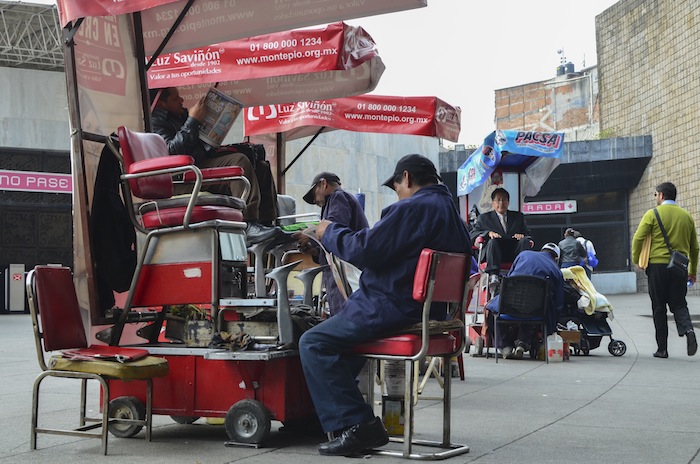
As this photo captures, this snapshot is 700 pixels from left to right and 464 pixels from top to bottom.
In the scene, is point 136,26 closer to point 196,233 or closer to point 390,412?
point 196,233

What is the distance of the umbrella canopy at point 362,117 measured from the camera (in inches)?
499

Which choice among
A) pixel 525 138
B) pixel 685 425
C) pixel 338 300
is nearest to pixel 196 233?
pixel 338 300

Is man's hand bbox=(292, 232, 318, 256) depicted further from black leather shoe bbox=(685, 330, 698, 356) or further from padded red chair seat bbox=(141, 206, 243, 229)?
black leather shoe bbox=(685, 330, 698, 356)

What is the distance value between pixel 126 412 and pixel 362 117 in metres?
8.26

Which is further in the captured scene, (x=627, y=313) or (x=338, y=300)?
(x=627, y=313)

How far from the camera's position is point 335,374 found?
502 centimetres

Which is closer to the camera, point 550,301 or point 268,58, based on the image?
point 268,58

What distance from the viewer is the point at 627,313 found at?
21.7 m

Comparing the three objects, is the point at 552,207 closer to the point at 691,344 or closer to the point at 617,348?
the point at 617,348

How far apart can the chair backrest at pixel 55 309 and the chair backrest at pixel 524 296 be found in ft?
21.9

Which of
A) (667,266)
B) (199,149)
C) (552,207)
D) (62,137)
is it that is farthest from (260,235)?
(552,207)

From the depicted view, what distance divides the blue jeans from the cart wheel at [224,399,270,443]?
430 mm

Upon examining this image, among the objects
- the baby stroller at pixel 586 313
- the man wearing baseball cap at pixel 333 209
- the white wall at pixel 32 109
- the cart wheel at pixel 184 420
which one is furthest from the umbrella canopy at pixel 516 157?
the white wall at pixel 32 109

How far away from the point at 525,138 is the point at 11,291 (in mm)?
15598
